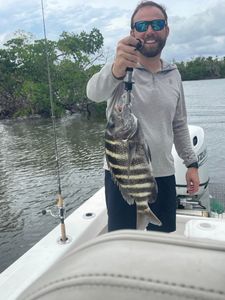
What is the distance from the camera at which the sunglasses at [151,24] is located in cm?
160

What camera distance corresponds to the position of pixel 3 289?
5.45 ft

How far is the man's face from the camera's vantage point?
1.61 metres

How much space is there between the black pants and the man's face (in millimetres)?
655

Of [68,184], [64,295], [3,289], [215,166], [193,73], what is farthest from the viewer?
[193,73]

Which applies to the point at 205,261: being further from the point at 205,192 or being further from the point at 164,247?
the point at 205,192

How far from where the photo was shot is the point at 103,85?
1.51 m

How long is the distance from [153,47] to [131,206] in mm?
795

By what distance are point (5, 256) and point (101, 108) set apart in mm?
21131

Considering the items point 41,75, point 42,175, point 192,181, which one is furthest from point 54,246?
point 41,75

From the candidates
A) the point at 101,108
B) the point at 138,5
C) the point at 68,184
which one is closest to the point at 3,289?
the point at 138,5

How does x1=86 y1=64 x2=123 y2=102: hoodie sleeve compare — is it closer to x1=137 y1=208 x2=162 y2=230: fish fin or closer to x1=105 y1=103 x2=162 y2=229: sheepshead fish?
x1=105 y1=103 x2=162 y2=229: sheepshead fish

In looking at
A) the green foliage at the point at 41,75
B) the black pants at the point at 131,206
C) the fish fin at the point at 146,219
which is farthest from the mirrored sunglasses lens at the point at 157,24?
the green foliage at the point at 41,75

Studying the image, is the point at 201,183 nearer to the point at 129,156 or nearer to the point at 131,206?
the point at 131,206

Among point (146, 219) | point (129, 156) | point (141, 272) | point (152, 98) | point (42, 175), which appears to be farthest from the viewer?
point (42, 175)
